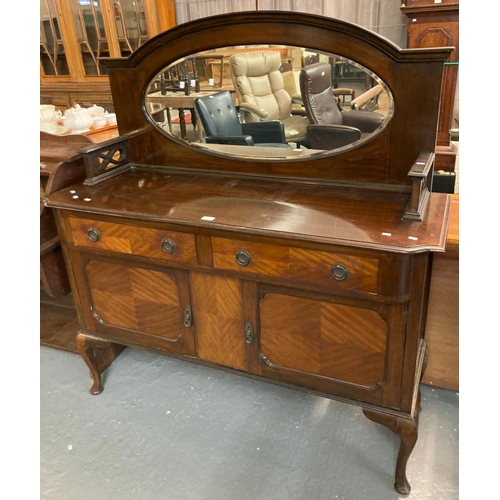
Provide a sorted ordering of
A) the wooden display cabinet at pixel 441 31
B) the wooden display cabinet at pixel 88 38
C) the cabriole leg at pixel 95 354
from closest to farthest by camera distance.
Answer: the cabriole leg at pixel 95 354 → the wooden display cabinet at pixel 441 31 → the wooden display cabinet at pixel 88 38

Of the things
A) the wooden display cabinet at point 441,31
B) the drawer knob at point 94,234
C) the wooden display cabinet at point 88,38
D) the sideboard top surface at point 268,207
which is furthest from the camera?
the wooden display cabinet at point 88,38

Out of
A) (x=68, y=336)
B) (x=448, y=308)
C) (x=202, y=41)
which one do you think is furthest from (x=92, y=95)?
(x=448, y=308)

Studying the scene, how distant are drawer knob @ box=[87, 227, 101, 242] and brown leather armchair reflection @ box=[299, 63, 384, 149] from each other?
77 cm

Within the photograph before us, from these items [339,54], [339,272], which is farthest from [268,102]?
[339,272]

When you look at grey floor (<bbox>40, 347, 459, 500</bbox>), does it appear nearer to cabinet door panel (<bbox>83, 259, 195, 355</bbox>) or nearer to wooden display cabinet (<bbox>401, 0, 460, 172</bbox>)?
cabinet door panel (<bbox>83, 259, 195, 355</bbox>)

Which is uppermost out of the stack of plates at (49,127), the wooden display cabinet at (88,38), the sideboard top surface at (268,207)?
the wooden display cabinet at (88,38)

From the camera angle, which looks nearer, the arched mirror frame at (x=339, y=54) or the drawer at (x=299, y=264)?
the drawer at (x=299, y=264)

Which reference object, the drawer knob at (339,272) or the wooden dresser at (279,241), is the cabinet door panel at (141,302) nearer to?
the wooden dresser at (279,241)

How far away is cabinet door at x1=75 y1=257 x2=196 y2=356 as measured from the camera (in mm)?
1525

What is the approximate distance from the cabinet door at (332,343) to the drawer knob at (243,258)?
0.11 m

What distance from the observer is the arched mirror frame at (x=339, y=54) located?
130 centimetres

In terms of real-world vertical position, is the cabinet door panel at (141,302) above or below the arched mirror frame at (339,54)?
below

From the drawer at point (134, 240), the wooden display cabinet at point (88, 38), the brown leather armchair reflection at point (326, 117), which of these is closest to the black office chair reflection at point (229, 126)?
the brown leather armchair reflection at point (326, 117)

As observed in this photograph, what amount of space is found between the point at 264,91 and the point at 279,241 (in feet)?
1.90
